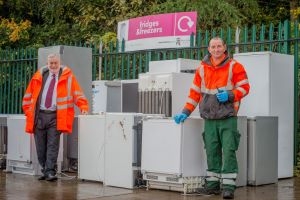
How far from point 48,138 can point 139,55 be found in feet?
10.4

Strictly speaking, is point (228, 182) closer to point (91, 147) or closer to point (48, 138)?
point (91, 147)

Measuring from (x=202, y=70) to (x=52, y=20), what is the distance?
43.2ft

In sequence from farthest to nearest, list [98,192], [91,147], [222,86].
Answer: [91,147]
[98,192]
[222,86]

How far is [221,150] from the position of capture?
25.0 feet

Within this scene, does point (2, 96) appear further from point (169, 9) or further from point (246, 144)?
point (246, 144)

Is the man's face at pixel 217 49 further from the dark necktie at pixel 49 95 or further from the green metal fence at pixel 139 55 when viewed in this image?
the dark necktie at pixel 49 95

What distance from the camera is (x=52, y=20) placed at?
20.0 m

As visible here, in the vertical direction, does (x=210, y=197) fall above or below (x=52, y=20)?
below

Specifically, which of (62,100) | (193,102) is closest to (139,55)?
(62,100)

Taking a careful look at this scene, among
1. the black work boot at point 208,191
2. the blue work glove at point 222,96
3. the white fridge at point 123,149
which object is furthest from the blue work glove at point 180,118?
the black work boot at point 208,191

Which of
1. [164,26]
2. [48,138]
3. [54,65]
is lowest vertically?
[48,138]

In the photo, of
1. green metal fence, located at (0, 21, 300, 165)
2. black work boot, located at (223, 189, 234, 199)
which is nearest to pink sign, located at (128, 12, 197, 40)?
green metal fence, located at (0, 21, 300, 165)

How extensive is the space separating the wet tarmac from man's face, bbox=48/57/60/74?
1.70 m

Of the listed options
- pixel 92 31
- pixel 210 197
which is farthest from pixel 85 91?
pixel 92 31
